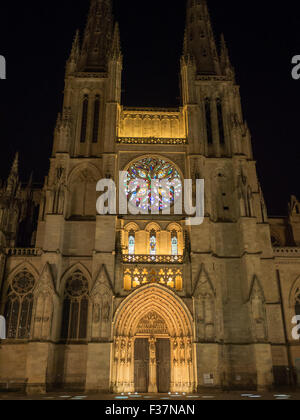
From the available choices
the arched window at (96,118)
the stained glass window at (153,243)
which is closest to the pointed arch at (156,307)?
the stained glass window at (153,243)

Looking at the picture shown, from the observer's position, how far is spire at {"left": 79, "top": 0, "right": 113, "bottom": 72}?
1158 inches

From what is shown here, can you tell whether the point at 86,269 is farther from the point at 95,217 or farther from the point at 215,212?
the point at 215,212

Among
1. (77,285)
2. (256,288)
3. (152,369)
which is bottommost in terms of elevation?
(152,369)

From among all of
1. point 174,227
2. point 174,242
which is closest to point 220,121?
point 174,227

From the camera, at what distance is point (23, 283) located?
22.7m

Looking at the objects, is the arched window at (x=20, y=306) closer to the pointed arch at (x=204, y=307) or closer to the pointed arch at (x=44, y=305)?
the pointed arch at (x=44, y=305)

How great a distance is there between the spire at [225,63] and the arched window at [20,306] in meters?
19.4

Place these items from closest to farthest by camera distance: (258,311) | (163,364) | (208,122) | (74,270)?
(258,311)
(163,364)
(74,270)
(208,122)

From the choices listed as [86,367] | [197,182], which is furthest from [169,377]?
[197,182]

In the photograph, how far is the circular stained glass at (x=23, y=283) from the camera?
2248 cm

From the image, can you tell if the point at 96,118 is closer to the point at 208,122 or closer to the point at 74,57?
the point at 74,57

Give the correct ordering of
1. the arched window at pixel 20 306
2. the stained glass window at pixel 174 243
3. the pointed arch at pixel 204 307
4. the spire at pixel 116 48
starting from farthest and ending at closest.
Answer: the spire at pixel 116 48 < the stained glass window at pixel 174 243 < the arched window at pixel 20 306 < the pointed arch at pixel 204 307

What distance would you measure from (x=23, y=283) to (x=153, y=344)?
8427mm

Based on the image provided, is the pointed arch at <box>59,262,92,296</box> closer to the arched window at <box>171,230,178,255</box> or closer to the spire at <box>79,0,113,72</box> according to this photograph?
the arched window at <box>171,230,178,255</box>
